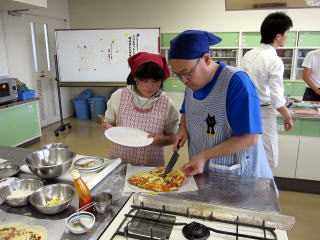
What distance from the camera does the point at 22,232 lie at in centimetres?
94

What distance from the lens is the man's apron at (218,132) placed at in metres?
1.24

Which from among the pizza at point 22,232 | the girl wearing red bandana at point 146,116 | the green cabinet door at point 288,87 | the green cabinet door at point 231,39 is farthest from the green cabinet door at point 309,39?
the pizza at point 22,232

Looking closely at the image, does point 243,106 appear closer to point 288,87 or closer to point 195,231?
point 195,231

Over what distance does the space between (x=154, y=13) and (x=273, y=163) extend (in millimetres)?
4356

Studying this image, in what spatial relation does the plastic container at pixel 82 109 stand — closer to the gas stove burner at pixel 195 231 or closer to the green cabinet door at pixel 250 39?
the green cabinet door at pixel 250 39

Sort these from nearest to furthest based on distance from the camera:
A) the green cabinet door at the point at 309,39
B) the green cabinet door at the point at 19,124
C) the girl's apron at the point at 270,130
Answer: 1. the girl's apron at the point at 270,130
2. the green cabinet door at the point at 19,124
3. the green cabinet door at the point at 309,39

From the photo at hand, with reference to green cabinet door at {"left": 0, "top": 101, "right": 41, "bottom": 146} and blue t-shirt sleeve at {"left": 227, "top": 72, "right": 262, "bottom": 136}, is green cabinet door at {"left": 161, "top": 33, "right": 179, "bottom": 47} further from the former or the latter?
blue t-shirt sleeve at {"left": 227, "top": 72, "right": 262, "bottom": 136}

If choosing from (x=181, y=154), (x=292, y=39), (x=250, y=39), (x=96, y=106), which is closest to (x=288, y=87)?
(x=292, y=39)

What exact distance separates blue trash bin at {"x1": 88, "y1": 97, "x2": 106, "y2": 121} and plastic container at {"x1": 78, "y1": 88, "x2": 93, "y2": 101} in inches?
8.8

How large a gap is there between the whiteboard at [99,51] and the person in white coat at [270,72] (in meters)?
2.67

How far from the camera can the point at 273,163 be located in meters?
2.37

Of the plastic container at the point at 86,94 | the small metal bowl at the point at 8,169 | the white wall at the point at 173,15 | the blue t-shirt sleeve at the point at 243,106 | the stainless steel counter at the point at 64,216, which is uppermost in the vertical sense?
the white wall at the point at 173,15

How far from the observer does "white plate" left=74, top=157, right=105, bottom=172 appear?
4.49ft

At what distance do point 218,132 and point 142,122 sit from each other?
537 millimetres
